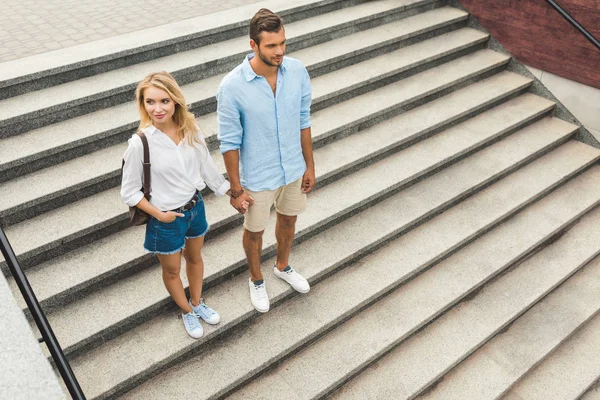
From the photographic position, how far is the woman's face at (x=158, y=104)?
260 cm

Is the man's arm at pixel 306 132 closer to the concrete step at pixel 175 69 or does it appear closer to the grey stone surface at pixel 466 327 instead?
the grey stone surface at pixel 466 327

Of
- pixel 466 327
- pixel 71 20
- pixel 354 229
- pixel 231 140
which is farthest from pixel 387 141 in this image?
pixel 71 20

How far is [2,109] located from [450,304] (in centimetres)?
364

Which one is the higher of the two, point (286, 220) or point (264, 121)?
point (264, 121)

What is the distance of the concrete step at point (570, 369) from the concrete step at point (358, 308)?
769 millimetres

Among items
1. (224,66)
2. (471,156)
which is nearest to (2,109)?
(224,66)

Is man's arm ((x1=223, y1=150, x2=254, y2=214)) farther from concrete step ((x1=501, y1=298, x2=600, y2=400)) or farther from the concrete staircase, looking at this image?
concrete step ((x1=501, y1=298, x2=600, y2=400))

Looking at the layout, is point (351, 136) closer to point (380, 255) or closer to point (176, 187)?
point (380, 255)

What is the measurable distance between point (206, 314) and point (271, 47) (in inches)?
69.4

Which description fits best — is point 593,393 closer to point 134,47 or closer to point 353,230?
Answer: point 353,230

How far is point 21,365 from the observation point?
212 cm

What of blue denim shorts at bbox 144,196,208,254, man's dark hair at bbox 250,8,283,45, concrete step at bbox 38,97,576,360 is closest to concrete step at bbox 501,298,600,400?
concrete step at bbox 38,97,576,360

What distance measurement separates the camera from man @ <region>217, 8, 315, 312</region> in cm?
284

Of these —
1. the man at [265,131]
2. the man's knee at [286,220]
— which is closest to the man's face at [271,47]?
the man at [265,131]
